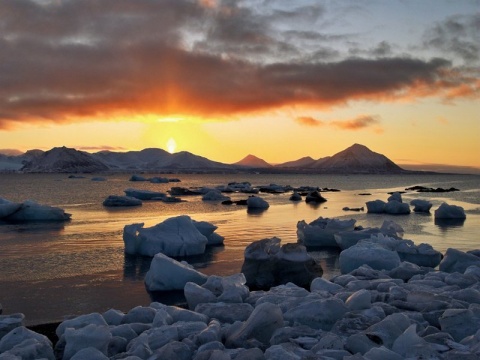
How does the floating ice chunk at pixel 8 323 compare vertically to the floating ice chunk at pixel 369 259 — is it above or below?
below

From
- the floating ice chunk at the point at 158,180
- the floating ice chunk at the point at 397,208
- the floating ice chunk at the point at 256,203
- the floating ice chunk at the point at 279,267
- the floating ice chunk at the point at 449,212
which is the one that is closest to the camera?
the floating ice chunk at the point at 279,267

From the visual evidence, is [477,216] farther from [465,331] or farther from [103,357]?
[103,357]

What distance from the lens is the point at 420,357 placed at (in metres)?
5.42

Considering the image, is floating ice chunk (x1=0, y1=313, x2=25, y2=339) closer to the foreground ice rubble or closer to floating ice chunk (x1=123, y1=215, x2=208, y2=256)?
the foreground ice rubble

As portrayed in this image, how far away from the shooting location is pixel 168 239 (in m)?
13.8

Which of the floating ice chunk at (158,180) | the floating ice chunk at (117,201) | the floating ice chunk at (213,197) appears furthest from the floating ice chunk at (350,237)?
the floating ice chunk at (158,180)

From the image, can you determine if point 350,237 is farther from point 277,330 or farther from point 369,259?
point 277,330

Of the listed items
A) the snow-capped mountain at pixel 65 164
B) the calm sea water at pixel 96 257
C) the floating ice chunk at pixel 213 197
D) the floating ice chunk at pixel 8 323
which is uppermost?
the snow-capped mountain at pixel 65 164

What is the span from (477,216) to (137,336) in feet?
86.0

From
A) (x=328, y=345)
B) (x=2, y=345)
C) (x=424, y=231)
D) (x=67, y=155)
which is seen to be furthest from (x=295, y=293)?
(x=67, y=155)

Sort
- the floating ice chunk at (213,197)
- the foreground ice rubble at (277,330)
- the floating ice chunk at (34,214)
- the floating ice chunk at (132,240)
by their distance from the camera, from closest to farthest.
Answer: the foreground ice rubble at (277,330) → the floating ice chunk at (132,240) → the floating ice chunk at (34,214) → the floating ice chunk at (213,197)

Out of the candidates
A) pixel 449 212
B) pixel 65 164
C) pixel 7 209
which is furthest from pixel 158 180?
pixel 65 164

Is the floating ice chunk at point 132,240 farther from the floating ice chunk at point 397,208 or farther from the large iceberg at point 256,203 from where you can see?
the floating ice chunk at point 397,208

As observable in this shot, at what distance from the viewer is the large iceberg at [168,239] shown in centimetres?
1380
